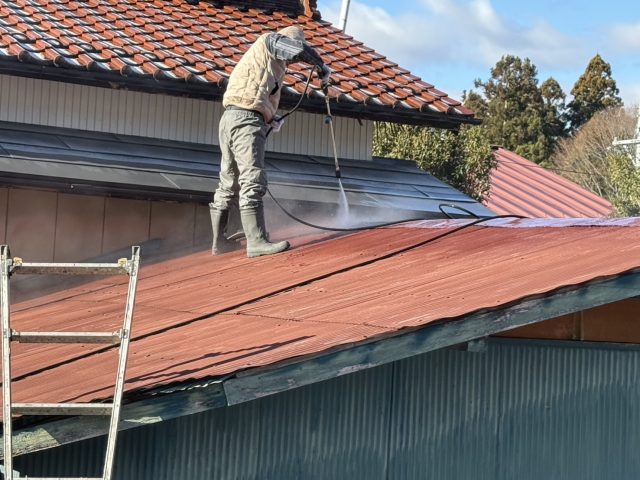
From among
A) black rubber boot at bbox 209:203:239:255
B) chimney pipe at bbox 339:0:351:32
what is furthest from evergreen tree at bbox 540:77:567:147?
black rubber boot at bbox 209:203:239:255

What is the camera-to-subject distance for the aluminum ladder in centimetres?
427

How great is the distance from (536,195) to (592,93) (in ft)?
85.6

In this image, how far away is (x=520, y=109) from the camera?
161ft

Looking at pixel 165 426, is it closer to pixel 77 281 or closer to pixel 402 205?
pixel 77 281

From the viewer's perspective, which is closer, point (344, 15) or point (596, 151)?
point (344, 15)

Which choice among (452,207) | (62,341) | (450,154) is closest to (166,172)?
(452,207)

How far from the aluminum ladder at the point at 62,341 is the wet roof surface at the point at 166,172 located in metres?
4.41

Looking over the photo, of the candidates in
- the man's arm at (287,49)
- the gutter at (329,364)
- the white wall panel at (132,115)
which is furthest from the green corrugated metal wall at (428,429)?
the white wall panel at (132,115)

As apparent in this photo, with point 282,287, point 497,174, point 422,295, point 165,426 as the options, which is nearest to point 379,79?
point 282,287

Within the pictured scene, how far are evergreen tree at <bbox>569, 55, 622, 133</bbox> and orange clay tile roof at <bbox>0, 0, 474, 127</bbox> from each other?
38.5 meters

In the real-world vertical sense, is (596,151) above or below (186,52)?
below

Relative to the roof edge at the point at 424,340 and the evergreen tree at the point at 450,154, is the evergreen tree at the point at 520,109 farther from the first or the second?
the roof edge at the point at 424,340

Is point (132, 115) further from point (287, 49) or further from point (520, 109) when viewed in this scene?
point (520, 109)

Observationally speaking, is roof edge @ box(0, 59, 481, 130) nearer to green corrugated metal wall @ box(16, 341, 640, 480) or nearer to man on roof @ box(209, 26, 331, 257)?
man on roof @ box(209, 26, 331, 257)
